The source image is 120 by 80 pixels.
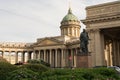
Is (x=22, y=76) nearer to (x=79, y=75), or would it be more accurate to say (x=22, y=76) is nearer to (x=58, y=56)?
(x=79, y=75)

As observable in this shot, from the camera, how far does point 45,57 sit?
107312 millimetres

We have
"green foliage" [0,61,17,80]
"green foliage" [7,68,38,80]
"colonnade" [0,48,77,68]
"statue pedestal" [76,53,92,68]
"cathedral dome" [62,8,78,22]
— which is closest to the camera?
"green foliage" [7,68,38,80]

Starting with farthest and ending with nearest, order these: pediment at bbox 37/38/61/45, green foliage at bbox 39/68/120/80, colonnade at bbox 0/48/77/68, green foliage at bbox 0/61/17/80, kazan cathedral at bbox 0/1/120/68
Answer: pediment at bbox 37/38/61/45
colonnade at bbox 0/48/77/68
kazan cathedral at bbox 0/1/120/68
green foliage at bbox 0/61/17/80
green foliage at bbox 39/68/120/80

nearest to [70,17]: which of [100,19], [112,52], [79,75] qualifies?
[112,52]

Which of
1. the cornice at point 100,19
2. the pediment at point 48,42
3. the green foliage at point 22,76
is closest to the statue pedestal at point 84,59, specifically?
the green foliage at point 22,76

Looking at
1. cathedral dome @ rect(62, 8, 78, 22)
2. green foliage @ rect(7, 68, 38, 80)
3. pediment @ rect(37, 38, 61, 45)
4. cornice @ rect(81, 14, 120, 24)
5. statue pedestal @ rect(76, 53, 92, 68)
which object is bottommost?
green foliage @ rect(7, 68, 38, 80)

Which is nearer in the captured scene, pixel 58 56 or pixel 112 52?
pixel 112 52

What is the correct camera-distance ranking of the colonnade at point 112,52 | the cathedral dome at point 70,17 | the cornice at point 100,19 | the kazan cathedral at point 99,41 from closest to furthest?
the cornice at point 100,19
the kazan cathedral at point 99,41
the colonnade at point 112,52
the cathedral dome at point 70,17

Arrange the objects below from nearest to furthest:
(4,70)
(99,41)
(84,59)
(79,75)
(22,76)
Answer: (79,75) → (22,76) → (4,70) → (84,59) → (99,41)

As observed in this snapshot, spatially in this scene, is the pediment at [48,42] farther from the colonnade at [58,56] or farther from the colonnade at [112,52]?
the colonnade at [112,52]

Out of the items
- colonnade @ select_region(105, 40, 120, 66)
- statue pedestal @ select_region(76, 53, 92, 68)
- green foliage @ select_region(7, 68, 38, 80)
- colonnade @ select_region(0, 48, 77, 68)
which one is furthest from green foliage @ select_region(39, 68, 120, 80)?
colonnade @ select_region(0, 48, 77, 68)

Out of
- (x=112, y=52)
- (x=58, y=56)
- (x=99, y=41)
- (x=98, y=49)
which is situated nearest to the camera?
(x=98, y=49)

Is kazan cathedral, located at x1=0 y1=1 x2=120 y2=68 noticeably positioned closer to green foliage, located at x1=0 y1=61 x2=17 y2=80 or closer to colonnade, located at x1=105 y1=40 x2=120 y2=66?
colonnade, located at x1=105 y1=40 x2=120 y2=66

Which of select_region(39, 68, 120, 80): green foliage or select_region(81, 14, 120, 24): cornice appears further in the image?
select_region(81, 14, 120, 24): cornice
